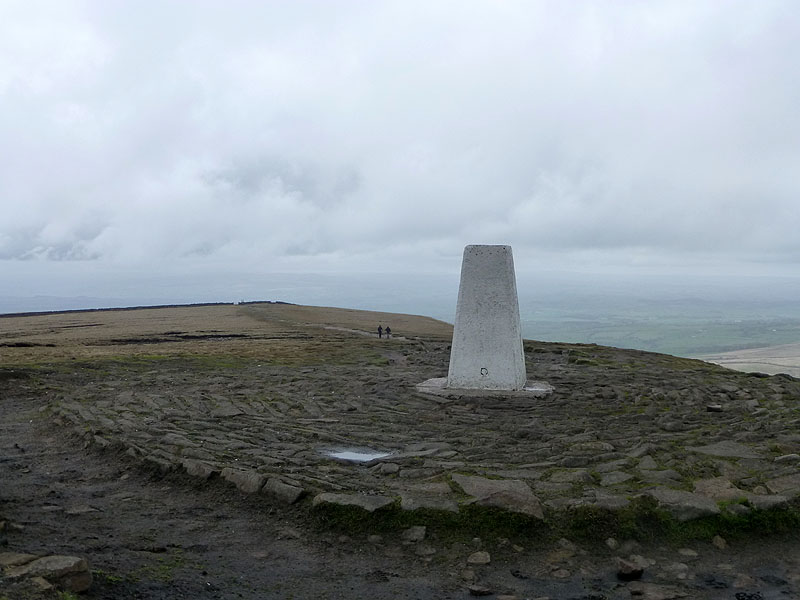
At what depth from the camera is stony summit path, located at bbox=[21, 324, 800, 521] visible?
8.08 meters

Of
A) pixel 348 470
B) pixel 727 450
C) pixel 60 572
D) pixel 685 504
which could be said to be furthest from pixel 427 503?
pixel 727 450

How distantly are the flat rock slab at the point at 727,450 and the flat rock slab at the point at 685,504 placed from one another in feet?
7.63

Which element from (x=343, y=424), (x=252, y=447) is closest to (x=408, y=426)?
(x=343, y=424)

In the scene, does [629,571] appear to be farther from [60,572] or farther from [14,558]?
[14,558]

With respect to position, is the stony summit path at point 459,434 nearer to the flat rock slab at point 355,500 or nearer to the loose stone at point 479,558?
the flat rock slab at point 355,500

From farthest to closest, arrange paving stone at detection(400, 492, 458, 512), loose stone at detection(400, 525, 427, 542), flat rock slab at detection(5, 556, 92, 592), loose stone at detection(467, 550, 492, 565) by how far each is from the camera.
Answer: paving stone at detection(400, 492, 458, 512)
loose stone at detection(400, 525, 427, 542)
loose stone at detection(467, 550, 492, 565)
flat rock slab at detection(5, 556, 92, 592)

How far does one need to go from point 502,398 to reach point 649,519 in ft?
24.9

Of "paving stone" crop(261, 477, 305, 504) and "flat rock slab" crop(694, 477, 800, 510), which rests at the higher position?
"flat rock slab" crop(694, 477, 800, 510)

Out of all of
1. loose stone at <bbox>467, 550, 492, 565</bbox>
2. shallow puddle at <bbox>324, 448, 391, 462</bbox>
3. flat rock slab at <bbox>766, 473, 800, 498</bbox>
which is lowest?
loose stone at <bbox>467, 550, 492, 565</bbox>

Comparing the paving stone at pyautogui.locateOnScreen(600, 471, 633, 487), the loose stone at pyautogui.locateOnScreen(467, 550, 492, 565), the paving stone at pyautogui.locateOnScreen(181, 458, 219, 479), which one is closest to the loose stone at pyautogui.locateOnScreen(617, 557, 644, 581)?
the loose stone at pyautogui.locateOnScreen(467, 550, 492, 565)

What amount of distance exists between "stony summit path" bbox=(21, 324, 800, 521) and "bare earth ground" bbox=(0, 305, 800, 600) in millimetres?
61

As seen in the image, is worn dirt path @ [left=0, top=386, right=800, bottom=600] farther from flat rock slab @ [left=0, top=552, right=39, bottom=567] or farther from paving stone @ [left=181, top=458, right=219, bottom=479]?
paving stone @ [left=181, top=458, right=219, bottom=479]

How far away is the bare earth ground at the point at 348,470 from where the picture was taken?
6199 millimetres

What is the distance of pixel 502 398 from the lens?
14.8 meters
